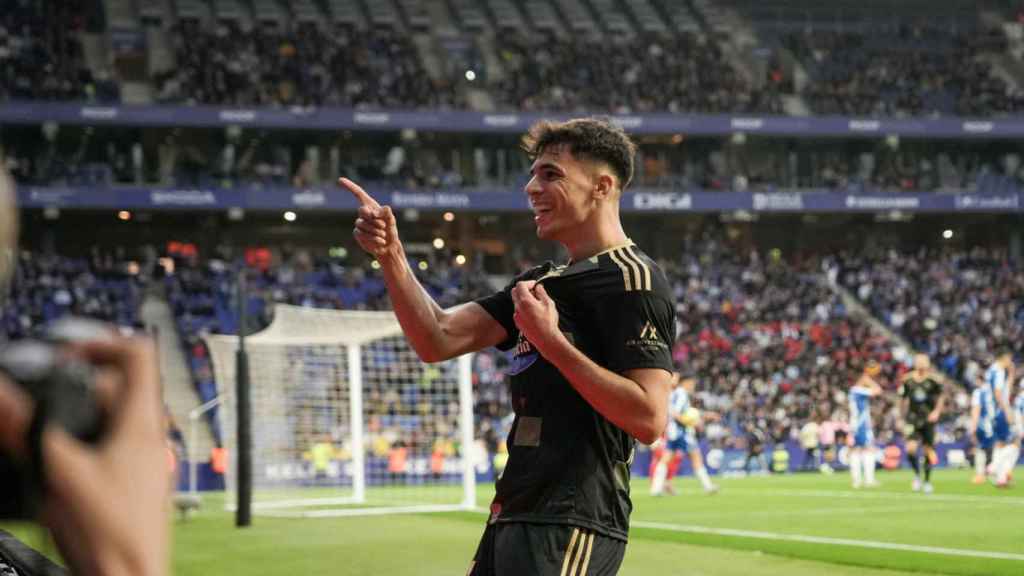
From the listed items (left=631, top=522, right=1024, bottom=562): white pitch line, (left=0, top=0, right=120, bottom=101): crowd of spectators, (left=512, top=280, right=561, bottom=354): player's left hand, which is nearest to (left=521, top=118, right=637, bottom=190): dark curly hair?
(left=512, top=280, right=561, bottom=354): player's left hand

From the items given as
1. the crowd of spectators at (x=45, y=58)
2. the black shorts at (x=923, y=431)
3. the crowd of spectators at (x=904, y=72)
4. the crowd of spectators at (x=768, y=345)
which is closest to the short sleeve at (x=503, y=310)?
the black shorts at (x=923, y=431)

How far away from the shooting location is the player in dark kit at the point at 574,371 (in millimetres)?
3779

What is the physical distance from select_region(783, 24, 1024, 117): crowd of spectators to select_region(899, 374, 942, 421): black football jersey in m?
33.1

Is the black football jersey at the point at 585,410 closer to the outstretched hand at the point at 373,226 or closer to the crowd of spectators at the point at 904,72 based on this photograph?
the outstretched hand at the point at 373,226

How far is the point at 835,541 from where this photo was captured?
534 inches

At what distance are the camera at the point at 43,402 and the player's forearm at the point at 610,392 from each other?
9.20ft

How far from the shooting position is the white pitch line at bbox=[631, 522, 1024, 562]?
11.9 meters

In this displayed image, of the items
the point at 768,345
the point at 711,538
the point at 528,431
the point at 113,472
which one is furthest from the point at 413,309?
the point at 768,345

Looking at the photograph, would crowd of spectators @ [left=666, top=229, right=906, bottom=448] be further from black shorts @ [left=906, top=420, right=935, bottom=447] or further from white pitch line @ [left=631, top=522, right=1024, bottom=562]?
white pitch line @ [left=631, top=522, right=1024, bottom=562]

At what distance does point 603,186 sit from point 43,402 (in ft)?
11.5

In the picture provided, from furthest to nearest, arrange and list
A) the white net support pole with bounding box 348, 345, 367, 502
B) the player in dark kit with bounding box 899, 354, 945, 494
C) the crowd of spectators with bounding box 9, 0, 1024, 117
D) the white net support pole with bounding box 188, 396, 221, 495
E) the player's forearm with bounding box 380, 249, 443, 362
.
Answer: the crowd of spectators with bounding box 9, 0, 1024, 117
the white net support pole with bounding box 188, 396, 221, 495
the white net support pole with bounding box 348, 345, 367, 502
the player in dark kit with bounding box 899, 354, 945, 494
the player's forearm with bounding box 380, 249, 443, 362

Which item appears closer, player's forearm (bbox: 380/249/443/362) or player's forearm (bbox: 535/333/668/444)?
player's forearm (bbox: 535/333/668/444)

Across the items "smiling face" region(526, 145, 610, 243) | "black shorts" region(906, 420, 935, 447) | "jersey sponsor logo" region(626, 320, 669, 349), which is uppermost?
"smiling face" region(526, 145, 610, 243)

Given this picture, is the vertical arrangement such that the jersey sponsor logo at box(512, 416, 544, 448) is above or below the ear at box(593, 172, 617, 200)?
Result: below
